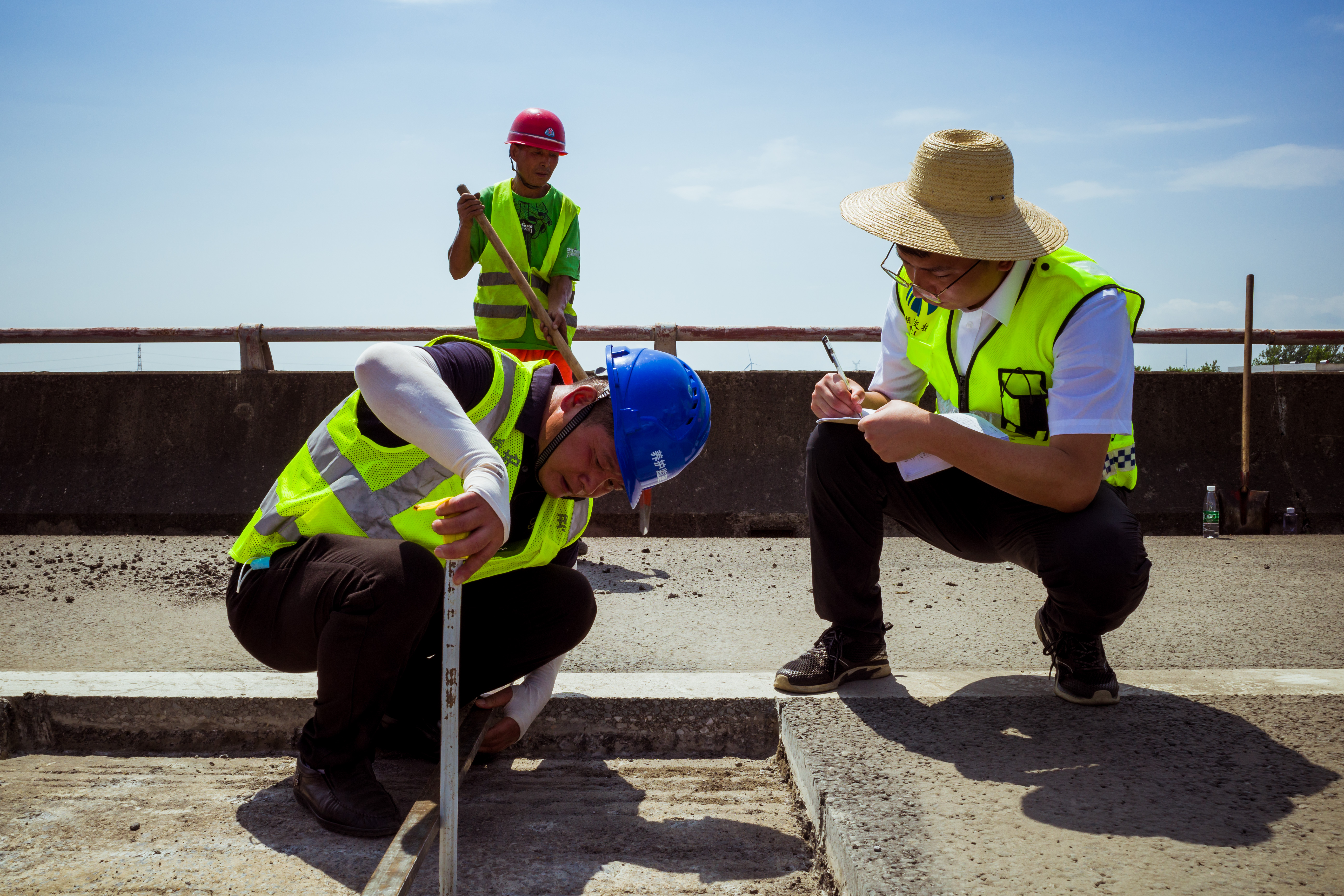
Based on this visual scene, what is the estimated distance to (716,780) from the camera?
2.59 m

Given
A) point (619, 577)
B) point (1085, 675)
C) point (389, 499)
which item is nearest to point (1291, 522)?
point (619, 577)

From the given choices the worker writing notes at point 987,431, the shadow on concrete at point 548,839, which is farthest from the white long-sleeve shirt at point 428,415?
Result: the worker writing notes at point 987,431

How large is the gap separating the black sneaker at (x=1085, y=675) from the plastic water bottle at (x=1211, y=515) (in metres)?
4.09

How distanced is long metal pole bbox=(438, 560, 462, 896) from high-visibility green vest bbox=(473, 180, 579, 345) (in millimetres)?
3036

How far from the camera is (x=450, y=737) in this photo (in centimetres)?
182

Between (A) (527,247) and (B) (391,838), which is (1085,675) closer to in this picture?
(B) (391,838)

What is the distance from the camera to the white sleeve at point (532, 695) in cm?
258

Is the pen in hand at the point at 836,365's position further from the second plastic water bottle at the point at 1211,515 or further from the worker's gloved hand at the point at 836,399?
the second plastic water bottle at the point at 1211,515

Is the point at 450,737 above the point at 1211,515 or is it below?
above

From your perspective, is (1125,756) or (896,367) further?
(896,367)

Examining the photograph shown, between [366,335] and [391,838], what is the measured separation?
4.91 m

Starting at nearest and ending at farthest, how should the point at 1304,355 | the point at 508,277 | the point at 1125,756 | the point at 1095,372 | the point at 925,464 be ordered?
1. the point at 1125,756
2. the point at 1095,372
3. the point at 925,464
4. the point at 508,277
5. the point at 1304,355

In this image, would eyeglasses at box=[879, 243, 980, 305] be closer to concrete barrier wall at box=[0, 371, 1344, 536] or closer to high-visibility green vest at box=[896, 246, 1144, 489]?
high-visibility green vest at box=[896, 246, 1144, 489]

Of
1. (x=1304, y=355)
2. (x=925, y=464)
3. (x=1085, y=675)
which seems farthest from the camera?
(x=1304, y=355)
